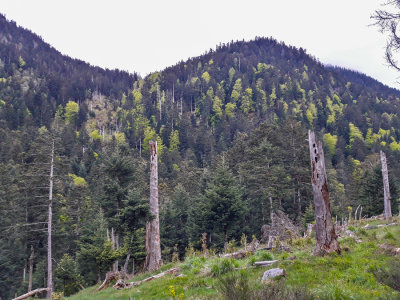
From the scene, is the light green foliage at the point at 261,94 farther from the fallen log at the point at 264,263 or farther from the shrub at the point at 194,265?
the fallen log at the point at 264,263

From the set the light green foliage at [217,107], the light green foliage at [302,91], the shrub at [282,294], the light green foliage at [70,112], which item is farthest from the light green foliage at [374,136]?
the light green foliage at [70,112]

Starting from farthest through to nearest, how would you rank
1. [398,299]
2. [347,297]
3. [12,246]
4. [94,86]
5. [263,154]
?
[94,86]
[263,154]
[12,246]
[347,297]
[398,299]

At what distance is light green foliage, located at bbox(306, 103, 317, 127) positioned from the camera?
110 metres

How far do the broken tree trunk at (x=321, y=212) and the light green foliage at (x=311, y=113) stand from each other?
106171 millimetres

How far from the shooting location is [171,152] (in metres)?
87.2

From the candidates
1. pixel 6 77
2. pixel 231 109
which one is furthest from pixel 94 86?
pixel 231 109

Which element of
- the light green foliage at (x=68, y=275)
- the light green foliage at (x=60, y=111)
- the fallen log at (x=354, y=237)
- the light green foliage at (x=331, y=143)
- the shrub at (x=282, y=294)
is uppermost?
the light green foliage at (x=60, y=111)

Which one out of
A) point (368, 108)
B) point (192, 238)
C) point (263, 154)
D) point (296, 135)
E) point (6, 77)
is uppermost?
point (6, 77)

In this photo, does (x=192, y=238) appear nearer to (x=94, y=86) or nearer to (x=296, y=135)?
(x=296, y=135)

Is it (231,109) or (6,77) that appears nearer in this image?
(231,109)

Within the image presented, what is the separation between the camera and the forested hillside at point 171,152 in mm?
26500

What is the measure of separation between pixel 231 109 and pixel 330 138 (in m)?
45.3

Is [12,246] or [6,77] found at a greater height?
[6,77]

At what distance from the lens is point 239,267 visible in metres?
8.34
